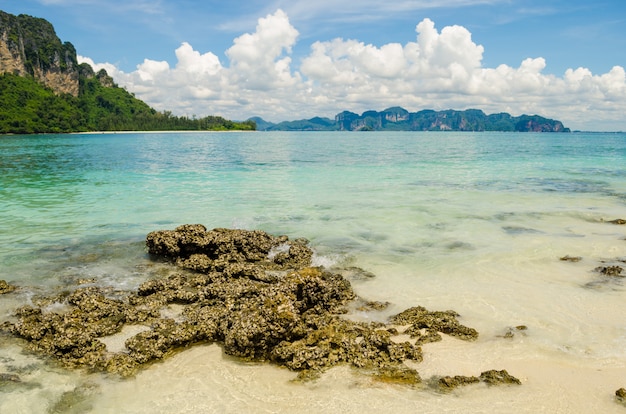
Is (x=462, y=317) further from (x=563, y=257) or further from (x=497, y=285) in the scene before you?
(x=563, y=257)

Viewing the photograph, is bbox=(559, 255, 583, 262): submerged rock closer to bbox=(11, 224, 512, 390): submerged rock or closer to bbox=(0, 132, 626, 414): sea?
bbox=(0, 132, 626, 414): sea

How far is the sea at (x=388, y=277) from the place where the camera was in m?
6.47

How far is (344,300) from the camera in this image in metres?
9.93

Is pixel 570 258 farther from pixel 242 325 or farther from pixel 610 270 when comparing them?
pixel 242 325

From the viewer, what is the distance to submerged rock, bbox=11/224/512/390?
7.39 metres

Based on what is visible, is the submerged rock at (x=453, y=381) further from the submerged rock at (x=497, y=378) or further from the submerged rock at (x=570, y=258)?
the submerged rock at (x=570, y=258)

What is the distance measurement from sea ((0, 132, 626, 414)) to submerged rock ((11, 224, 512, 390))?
0.29m

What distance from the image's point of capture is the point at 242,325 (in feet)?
25.5

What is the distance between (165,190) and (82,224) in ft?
34.0

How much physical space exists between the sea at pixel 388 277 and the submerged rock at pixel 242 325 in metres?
0.29

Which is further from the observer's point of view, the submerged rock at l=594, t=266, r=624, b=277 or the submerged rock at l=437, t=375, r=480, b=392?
the submerged rock at l=594, t=266, r=624, b=277

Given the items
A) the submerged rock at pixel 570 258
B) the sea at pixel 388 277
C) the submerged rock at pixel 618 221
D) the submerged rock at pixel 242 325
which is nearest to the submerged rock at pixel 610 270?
the sea at pixel 388 277

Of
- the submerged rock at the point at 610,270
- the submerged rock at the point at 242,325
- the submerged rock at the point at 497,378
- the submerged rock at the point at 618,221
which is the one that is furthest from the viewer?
the submerged rock at the point at 618,221

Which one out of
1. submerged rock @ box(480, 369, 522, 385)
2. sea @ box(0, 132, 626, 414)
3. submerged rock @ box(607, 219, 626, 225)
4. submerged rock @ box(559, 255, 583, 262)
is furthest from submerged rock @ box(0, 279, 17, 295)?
submerged rock @ box(607, 219, 626, 225)
